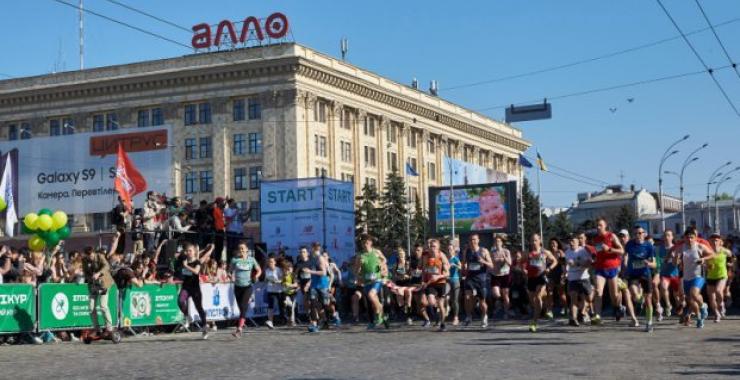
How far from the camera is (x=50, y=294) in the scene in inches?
795

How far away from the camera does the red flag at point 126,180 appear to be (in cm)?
3491

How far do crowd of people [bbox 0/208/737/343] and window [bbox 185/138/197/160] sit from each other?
4922 centimetres

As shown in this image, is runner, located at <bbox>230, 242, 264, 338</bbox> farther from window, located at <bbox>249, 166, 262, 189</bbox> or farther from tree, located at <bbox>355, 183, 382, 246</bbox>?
window, located at <bbox>249, 166, 262, 189</bbox>

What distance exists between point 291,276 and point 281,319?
3305mm

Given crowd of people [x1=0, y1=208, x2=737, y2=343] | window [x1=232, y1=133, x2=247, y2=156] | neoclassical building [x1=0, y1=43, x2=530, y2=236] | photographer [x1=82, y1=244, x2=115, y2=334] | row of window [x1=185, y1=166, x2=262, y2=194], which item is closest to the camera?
crowd of people [x1=0, y1=208, x2=737, y2=343]

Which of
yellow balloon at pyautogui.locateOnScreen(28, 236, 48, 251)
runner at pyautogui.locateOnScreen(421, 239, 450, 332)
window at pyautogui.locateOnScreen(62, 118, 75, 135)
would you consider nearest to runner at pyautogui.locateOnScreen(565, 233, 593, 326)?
runner at pyautogui.locateOnScreen(421, 239, 450, 332)

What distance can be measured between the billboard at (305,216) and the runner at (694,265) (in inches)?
571

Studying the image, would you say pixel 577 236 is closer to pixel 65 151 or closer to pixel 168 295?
pixel 168 295

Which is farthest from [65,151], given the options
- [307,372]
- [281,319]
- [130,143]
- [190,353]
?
→ [307,372]

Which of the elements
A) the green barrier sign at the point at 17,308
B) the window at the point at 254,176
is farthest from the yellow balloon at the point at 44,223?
the window at the point at 254,176

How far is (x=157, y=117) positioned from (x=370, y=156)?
56.0 feet

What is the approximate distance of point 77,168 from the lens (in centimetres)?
6316

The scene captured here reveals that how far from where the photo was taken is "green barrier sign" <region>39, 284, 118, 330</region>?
65.9 feet

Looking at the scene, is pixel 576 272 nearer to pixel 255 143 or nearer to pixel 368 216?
pixel 368 216
